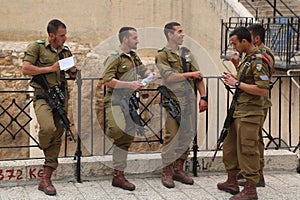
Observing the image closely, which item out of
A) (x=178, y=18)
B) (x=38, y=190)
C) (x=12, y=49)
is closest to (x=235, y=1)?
(x=178, y=18)

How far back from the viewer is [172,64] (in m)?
6.77

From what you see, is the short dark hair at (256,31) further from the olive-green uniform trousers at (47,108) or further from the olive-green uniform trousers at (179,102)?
the olive-green uniform trousers at (47,108)

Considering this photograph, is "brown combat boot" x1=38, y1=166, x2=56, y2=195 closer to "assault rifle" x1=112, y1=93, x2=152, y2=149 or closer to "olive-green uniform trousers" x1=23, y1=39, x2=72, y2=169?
"olive-green uniform trousers" x1=23, y1=39, x2=72, y2=169

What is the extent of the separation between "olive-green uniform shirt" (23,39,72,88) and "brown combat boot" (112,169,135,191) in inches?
49.6

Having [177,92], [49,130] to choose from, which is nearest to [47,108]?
[49,130]

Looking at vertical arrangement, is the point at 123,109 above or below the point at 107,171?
above

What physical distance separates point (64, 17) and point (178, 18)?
3157 mm

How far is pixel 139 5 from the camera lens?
15875 mm

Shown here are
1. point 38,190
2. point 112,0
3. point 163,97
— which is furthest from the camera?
point 112,0

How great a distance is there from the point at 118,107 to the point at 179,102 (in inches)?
29.6

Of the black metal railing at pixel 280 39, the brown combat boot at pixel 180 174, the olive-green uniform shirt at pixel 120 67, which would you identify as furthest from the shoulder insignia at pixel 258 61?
the black metal railing at pixel 280 39

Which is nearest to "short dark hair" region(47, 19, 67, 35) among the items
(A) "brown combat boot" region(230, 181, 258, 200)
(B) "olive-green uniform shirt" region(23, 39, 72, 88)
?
(B) "olive-green uniform shirt" region(23, 39, 72, 88)

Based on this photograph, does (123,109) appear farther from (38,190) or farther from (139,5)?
(139,5)

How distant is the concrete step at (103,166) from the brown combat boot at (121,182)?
41cm
